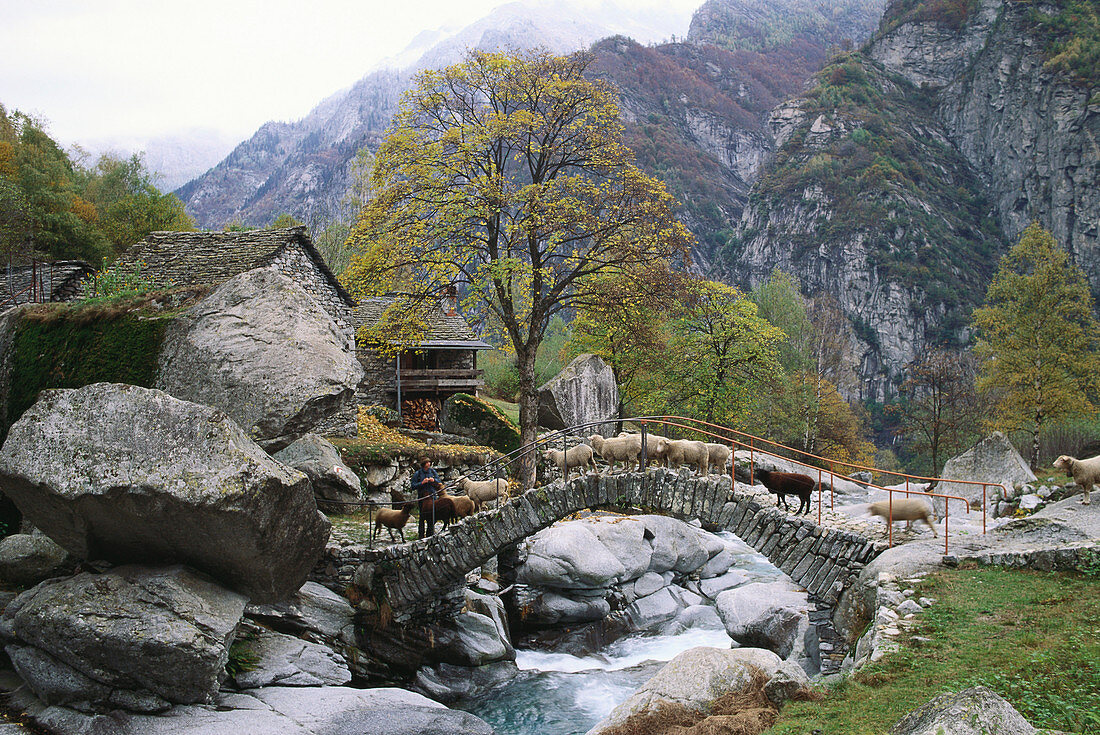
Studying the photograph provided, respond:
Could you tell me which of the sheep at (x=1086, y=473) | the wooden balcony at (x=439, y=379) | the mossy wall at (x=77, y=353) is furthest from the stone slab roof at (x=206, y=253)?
the sheep at (x=1086, y=473)

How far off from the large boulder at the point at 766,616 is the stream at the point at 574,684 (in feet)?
2.50

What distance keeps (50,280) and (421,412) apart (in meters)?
16.7

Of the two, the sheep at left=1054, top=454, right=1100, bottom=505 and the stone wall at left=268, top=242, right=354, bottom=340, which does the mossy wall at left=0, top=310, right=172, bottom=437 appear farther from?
the sheep at left=1054, top=454, right=1100, bottom=505

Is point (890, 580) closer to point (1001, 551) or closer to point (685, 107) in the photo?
point (1001, 551)

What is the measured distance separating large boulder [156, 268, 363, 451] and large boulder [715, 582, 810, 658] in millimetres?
11587

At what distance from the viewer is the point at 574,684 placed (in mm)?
16047

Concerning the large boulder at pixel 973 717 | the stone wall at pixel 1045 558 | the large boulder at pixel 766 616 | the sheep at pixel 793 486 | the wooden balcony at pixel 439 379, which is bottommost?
the large boulder at pixel 766 616

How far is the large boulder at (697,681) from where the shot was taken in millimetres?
9531

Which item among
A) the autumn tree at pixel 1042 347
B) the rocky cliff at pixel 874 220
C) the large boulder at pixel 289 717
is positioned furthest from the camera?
the rocky cliff at pixel 874 220

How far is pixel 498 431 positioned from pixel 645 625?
1226cm

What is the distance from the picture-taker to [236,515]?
9.96 meters

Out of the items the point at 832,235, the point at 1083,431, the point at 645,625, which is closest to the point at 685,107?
the point at 832,235

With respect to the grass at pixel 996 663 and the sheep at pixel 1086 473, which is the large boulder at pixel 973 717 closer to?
the grass at pixel 996 663

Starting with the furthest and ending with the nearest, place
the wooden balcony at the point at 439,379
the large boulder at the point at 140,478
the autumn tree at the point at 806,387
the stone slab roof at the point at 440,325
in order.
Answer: the autumn tree at the point at 806,387 → the wooden balcony at the point at 439,379 → the stone slab roof at the point at 440,325 → the large boulder at the point at 140,478
